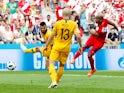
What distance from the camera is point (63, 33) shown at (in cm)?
1530

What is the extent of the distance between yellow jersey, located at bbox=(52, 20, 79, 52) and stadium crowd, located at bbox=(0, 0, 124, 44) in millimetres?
10919

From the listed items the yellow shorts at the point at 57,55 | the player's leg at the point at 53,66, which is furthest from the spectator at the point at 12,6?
the player's leg at the point at 53,66

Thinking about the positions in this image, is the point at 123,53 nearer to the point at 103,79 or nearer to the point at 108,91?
the point at 103,79

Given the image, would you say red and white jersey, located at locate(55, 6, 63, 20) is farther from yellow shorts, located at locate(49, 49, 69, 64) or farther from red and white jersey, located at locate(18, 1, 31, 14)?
yellow shorts, located at locate(49, 49, 69, 64)

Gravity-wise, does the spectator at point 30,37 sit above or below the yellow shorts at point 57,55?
below

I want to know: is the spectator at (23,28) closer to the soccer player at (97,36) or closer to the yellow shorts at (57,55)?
the soccer player at (97,36)

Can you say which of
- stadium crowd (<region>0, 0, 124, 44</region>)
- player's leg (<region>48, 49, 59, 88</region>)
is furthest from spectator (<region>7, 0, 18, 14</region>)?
player's leg (<region>48, 49, 59, 88</region>)

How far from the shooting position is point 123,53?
2495 cm

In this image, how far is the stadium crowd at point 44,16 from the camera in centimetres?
2689

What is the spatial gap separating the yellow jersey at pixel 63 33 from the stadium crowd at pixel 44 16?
35.8 feet

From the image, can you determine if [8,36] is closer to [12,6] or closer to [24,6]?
[12,6]

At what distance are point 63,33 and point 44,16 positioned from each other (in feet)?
51.6

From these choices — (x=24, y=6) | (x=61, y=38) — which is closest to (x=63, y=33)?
(x=61, y=38)

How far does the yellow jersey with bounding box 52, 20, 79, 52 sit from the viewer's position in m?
15.2
